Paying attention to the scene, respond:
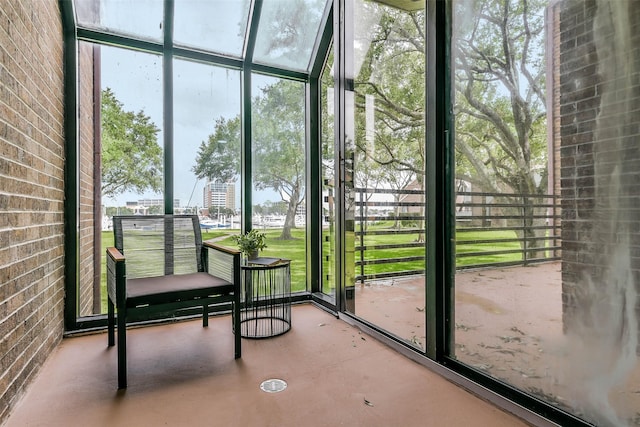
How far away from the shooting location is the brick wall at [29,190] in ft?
5.12

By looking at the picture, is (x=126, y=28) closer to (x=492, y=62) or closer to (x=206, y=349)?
(x=206, y=349)

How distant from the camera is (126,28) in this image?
109 inches

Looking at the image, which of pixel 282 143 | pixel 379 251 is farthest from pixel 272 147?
pixel 379 251

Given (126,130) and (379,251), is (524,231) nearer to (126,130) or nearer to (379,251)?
(379,251)

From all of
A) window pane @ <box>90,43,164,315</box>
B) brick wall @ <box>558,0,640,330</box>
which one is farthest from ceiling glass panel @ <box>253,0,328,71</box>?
brick wall @ <box>558,0,640,330</box>

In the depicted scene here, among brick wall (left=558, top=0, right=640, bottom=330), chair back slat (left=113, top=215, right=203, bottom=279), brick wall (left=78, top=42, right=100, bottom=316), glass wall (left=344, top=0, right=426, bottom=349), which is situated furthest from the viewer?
brick wall (left=78, top=42, right=100, bottom=316)

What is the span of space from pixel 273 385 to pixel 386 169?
1.57m

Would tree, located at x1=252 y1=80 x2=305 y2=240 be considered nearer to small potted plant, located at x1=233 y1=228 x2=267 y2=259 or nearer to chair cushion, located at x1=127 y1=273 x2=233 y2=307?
small potted plant, located at x1=233 y1=228 x2=267 y2=259

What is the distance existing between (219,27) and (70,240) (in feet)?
6.96

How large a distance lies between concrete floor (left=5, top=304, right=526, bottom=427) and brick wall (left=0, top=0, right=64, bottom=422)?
0.21 metres

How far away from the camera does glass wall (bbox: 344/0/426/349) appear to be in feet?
7.23

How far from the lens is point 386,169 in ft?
8.17

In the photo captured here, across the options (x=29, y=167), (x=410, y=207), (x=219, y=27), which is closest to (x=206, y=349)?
(x=29, y=167)

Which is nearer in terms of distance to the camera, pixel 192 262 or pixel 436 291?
pixel 436 291
